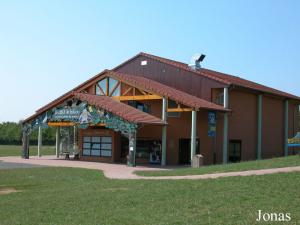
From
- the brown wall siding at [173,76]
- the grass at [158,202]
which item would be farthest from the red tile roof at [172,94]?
the grass at [158,202]

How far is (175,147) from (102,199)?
19.3 metres

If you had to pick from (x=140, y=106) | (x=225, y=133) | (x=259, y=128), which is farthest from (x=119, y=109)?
(x=259, y=128)

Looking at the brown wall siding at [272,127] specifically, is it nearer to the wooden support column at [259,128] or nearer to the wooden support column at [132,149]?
the wooden support column at [259,128]

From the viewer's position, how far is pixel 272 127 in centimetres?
3719

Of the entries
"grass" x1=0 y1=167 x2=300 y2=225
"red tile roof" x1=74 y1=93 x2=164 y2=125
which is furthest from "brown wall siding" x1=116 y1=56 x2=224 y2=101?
"grass" x1=0 y1=167 x2=300 y2=225

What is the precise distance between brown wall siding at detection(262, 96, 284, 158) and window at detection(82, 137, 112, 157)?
11.9 metres

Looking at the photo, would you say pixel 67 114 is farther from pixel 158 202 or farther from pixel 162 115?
pixel 158 202

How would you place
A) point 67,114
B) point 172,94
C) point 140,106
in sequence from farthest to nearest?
1. point 140,106
2. point 67,114
3. point 172,94

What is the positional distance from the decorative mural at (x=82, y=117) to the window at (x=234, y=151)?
888 centimetres

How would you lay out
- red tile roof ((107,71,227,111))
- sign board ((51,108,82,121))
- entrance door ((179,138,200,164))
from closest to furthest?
1. red tile roof ((107,71,227,111))
2. sign board ((51,108,82,121))
3. entrance door ((179,138,200,164))

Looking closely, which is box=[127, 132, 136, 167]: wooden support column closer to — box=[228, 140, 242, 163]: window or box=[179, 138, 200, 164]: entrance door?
box=[179, 138, 200, 164]: entrance door

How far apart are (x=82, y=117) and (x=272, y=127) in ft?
51.7

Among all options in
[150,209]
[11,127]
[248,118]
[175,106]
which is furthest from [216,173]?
[11,127]

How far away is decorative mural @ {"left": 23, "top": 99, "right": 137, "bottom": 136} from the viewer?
27.7 m
